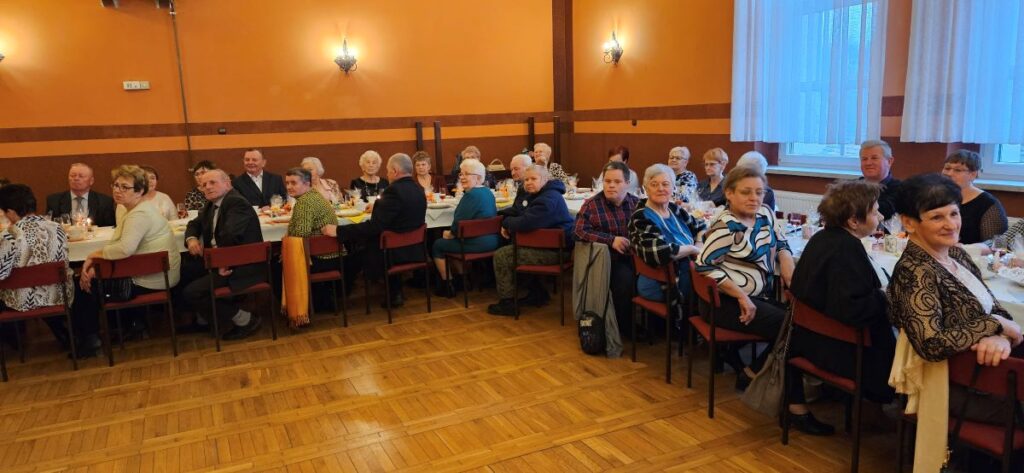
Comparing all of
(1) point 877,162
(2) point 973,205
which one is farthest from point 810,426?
(1) point 877,162

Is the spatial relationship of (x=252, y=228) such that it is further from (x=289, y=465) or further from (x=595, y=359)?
(x=595, y=359)

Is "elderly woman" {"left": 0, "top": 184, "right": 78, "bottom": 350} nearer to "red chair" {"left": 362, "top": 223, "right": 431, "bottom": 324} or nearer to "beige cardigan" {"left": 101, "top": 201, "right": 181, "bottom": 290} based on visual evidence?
"beige cardigan" {"left": 101, "top": 201, "right": 181, "bottom": 290}

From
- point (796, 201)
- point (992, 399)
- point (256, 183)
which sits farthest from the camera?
point (256, 183)

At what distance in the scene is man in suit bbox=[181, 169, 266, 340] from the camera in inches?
199

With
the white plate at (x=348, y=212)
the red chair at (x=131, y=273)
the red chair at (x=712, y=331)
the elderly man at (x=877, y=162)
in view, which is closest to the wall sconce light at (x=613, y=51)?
the white plate at (x=348, y=212)

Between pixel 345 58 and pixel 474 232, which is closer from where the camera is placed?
pixel 474 232

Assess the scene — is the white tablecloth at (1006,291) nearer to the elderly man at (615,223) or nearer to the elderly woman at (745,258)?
the elderly woman at (745,258)

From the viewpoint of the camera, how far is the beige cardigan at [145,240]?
4.72 m

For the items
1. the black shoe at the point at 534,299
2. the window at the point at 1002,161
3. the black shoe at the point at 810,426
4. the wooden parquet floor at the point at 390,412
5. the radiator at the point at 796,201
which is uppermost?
the window at the point at 1002,161

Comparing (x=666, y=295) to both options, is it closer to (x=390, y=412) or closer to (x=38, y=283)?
(x=390, y=412)

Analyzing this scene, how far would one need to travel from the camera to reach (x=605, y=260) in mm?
4617

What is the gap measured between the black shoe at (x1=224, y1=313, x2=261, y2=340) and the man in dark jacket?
6.22 feet

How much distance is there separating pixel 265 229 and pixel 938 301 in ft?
15.6

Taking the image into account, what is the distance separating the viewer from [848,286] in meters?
2.84
